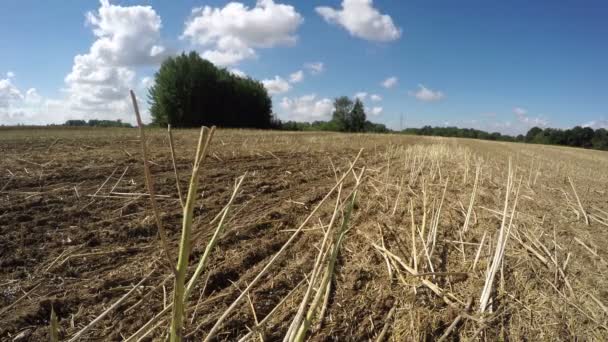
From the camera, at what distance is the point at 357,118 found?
2842 inches

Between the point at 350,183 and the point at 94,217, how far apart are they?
332 centimetres

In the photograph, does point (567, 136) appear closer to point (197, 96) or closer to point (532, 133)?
point (532, 133)

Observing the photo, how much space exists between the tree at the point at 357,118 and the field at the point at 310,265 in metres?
67.7

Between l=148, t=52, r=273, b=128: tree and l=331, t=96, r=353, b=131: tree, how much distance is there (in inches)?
1306

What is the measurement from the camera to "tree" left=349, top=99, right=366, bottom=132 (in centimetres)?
7050

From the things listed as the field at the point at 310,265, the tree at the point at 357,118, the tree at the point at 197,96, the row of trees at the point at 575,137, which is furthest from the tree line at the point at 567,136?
the field at the point at 310,265

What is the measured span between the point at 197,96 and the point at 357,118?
44441 mm

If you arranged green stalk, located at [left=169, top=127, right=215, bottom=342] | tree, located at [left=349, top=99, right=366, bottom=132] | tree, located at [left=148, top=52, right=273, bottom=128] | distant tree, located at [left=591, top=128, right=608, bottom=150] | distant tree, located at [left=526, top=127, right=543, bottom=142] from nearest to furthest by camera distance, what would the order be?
green stalk, located at [left=169, top=127, right=215, bottom=342]
tree, located at [left=148, top=52, right=273, bottom=128]
distant tree, located at [left=591, top=128, right=608, bottom=150]
distant tree, located at [left=526, top=127, right=543, bottom=142]
tree, located at [left=349, top=99, right=366, bottom=132]

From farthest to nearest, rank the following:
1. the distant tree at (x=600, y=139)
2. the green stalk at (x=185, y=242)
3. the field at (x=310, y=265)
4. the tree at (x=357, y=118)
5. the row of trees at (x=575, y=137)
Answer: the tree at (x=357, y=118), the row of trees at (x=575, y=137), the distant tree at (x=600, y=139), the field at (x=310, y=265), the green stalk at (x=185, y=242)

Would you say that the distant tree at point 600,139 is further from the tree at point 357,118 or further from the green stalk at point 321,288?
the green stalk at point 321,288

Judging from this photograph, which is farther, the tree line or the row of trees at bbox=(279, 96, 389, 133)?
the row of trees at bbox=(279, 96, 389, 133)

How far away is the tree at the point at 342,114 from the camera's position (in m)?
71.1

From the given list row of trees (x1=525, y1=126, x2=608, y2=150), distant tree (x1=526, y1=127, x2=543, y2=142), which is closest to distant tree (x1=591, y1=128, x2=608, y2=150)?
row of trees (x1=525, y1=126, x2=608, y2=150)

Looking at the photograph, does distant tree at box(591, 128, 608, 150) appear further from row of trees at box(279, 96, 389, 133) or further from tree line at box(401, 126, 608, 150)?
row of trees at box(279, 96, 389, 133)
